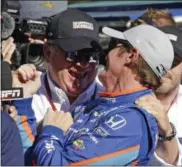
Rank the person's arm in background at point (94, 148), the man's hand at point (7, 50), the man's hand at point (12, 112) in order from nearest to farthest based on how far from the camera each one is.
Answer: the person's arm in background at point (94, 148) < the man's hand at point (12, 112) < the man's hand at point (7, 50)

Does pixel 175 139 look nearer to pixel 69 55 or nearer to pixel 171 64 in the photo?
pixel 171 64

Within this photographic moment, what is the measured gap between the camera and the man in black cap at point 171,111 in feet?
6.51

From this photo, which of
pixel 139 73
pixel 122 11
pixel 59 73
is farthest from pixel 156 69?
pixel 122 11

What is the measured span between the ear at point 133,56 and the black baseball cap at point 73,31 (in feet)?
0.85

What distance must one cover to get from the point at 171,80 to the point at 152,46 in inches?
14.9

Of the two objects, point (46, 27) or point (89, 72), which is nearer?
point (89, 72)

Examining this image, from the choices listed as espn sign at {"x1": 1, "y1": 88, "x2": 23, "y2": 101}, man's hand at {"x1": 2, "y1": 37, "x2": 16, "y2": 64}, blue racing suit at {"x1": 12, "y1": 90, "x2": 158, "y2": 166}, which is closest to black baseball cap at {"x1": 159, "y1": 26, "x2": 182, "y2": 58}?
blue racing suit at {"x1": 12, "y1": 90, "x2": 158, "y2": 166}

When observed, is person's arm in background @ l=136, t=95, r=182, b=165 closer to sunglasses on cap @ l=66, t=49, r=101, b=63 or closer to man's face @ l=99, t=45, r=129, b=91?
man's face @ l=99, t=45, r=129, b=91

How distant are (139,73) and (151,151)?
0.96 feet

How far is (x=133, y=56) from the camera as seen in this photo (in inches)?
76.9

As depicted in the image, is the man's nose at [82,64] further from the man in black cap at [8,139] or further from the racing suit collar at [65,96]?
the man in black cap at [8,139]

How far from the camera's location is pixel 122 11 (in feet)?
16.4

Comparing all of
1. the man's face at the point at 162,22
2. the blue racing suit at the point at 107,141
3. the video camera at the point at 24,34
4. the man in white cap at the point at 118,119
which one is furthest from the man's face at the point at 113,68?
the man's face at the point at 162,22

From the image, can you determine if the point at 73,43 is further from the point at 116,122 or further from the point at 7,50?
the point at 116,122
